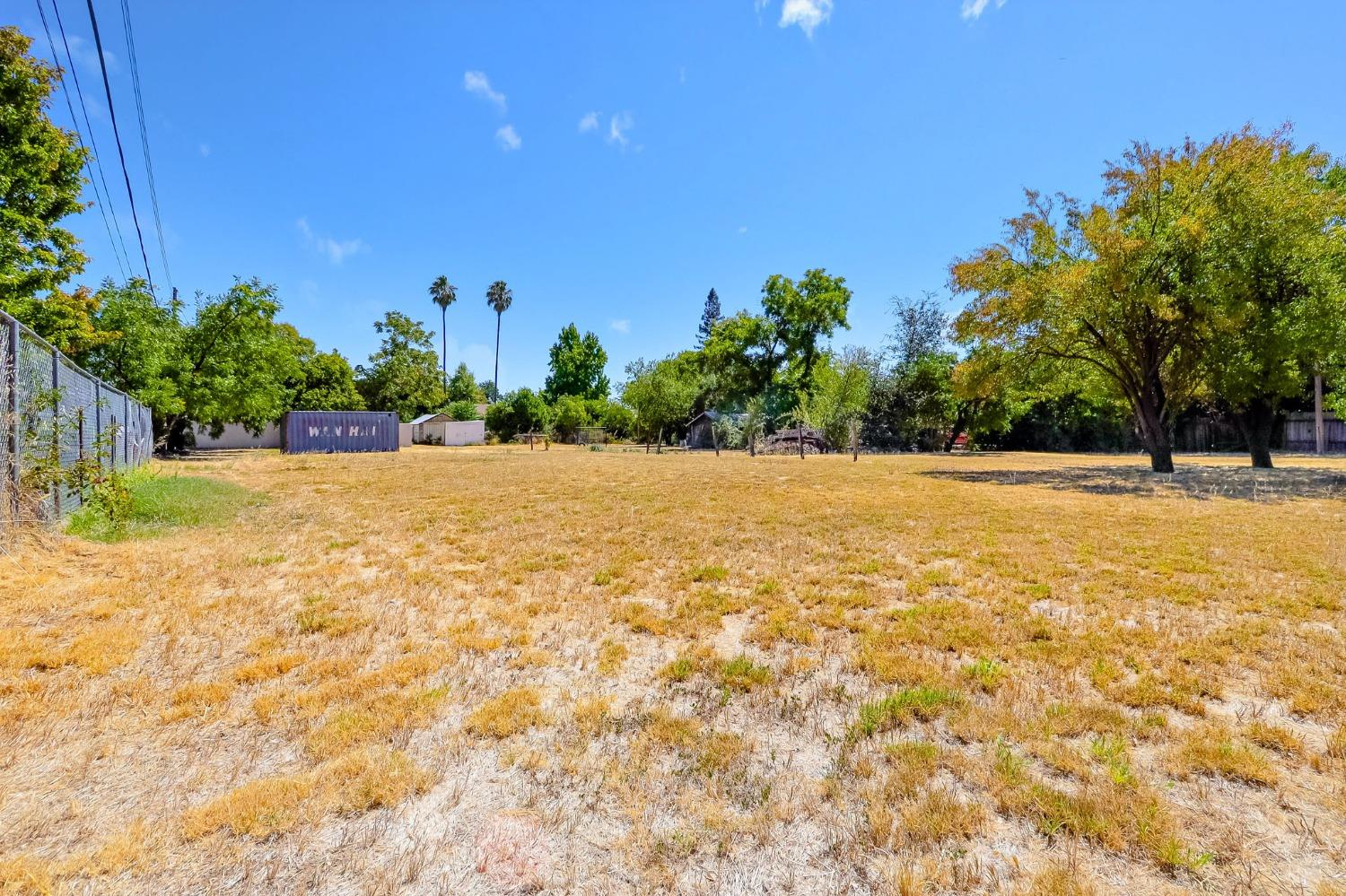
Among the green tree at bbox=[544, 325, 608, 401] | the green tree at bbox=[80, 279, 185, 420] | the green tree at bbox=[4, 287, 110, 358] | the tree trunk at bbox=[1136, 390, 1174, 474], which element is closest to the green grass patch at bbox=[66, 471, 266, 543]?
the green tree at bbox=[4, 287, 110, 358]

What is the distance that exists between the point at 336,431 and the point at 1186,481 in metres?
33.0

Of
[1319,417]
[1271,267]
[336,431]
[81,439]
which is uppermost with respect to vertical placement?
[1271,267]

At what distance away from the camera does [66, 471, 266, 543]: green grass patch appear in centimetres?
618

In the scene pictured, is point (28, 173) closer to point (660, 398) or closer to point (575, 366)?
point (660, 398)

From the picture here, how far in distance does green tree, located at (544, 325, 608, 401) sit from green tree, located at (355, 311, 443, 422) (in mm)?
12243

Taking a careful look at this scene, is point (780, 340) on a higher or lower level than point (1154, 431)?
higher

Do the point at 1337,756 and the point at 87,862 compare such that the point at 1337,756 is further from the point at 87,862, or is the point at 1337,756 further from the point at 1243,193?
the point at 1243,193

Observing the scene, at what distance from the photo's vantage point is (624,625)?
12.8 ft

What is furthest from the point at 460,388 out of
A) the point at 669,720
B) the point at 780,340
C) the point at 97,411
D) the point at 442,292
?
the point at 669,720

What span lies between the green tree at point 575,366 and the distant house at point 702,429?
18987 mm

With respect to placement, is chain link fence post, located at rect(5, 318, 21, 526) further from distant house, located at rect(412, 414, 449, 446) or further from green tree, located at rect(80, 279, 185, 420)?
distant house, located at rect(412, 414, 449, 446)

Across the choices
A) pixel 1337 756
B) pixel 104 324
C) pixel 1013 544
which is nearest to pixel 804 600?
pixel 1337 756

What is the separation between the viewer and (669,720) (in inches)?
102

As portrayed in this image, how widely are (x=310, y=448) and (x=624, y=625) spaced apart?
29887mm
